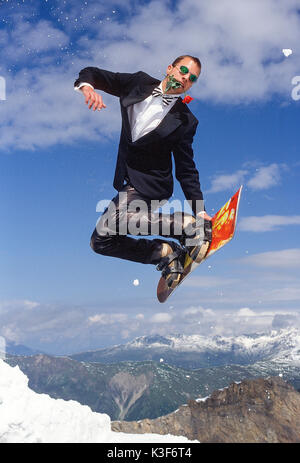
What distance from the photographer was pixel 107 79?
5.60 metres

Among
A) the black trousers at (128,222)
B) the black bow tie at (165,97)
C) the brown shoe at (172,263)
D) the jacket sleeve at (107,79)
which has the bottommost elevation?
the brown shoe at (172,263)

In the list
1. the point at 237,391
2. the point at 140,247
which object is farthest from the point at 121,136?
the point at 237,391

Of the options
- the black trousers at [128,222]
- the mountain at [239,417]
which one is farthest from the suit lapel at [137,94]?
the mountain at [239,417]

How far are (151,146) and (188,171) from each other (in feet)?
2.38

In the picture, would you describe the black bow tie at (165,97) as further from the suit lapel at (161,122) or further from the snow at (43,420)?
the snow at (43,420)

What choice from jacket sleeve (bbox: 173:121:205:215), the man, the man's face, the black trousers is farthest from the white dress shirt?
the black trousers

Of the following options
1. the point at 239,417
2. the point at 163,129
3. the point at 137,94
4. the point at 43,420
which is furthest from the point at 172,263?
the point at 239,417

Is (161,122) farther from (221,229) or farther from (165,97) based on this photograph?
(221,229)

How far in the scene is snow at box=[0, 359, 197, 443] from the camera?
6238 millimetres

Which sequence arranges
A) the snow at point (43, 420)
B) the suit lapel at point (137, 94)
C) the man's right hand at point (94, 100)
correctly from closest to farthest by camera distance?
the man's right hand at point (94, 100)
the suit lapel at point (137, 94)
the snow at point (43, 420)

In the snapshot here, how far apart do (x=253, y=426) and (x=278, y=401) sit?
366 centimetres

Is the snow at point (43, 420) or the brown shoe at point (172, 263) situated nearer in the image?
the brown shoe at point (172, 263)

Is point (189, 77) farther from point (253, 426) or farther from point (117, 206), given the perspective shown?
point (253, 426)

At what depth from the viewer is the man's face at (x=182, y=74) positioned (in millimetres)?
5316
